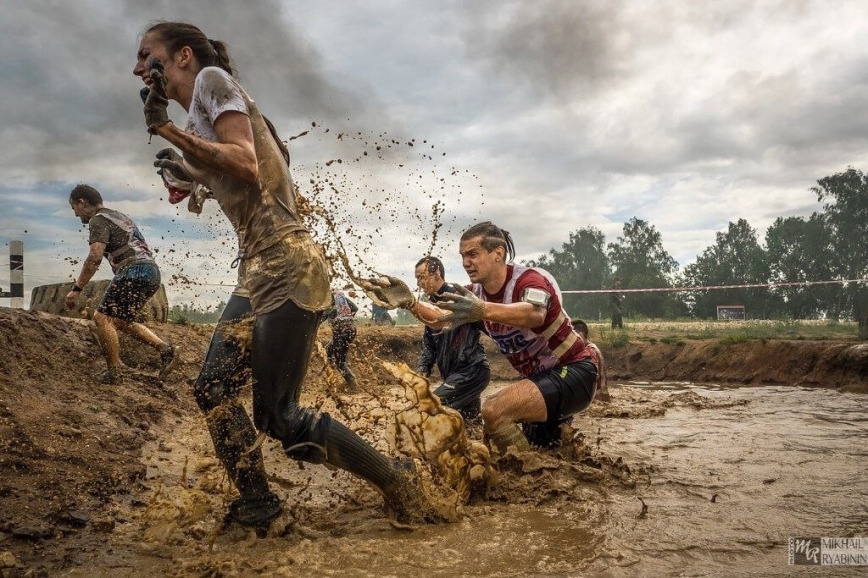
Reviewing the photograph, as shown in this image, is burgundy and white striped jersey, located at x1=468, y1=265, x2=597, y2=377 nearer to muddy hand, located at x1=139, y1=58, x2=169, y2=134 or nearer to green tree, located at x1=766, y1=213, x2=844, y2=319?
muddy hand, located at x1=139, y1=58, x2=169, y2=134

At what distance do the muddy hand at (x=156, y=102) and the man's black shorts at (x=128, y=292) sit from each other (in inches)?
156

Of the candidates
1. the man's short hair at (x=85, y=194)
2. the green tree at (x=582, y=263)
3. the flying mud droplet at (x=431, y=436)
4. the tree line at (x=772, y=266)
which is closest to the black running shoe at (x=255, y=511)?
the flying mud droplet at (x=431, y=436)

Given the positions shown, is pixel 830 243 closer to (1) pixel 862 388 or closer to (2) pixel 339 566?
(1) pixel 862 388

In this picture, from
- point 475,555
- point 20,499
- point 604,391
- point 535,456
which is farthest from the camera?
point 604,391

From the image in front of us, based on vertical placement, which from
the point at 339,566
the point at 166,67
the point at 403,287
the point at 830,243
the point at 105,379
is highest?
the point at 830,243

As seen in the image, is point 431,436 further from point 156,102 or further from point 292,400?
point 156,102

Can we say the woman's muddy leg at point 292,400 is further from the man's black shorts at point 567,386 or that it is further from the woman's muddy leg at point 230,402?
the man's black shorts at point 567,386

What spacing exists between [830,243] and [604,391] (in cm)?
5156

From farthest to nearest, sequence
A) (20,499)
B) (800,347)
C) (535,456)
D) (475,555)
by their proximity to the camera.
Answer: (800,347), (535,456), (20,499), (475,555)

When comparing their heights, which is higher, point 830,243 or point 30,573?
point 830,243

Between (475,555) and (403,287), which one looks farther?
(403,287)

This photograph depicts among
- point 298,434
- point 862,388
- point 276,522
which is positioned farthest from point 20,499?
point 862,388

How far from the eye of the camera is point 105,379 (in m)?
→ 5.56

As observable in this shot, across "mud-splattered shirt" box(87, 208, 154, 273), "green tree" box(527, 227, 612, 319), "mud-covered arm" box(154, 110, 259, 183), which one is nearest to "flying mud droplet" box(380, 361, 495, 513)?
"mud-covered arm" box(154, 110, 259, 183)
